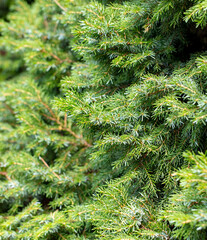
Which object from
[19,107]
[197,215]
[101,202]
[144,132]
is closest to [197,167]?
[197,215]

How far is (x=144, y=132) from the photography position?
33.9 inches

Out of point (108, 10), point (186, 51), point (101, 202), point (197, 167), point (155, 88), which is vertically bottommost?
point (101, 202)

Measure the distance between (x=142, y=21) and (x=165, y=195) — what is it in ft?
2.30

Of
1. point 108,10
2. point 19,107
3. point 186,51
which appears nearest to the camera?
point 108,10

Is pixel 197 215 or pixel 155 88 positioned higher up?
pixel 155 88

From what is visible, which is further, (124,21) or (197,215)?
(124,21)

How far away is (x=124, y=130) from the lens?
84 centimetres

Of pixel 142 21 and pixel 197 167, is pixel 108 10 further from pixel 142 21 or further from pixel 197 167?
pixel 197 167

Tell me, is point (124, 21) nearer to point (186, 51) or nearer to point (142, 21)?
point (142, 21)

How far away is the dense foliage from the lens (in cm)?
73

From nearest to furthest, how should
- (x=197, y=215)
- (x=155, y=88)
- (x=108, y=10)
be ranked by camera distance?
(x=197, y=215) → (x=155, y=88) → (x=108, y=10)

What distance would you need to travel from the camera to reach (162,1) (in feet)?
2.70

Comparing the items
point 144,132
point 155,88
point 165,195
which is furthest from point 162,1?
point 165,195

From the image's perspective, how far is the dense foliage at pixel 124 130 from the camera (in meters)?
0.73
